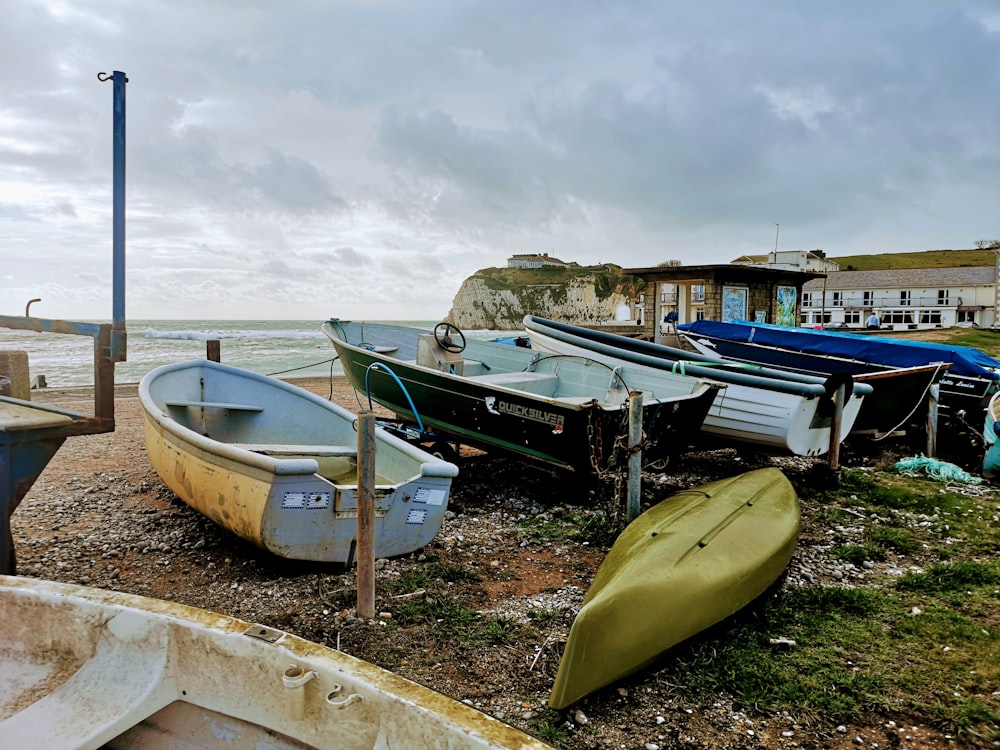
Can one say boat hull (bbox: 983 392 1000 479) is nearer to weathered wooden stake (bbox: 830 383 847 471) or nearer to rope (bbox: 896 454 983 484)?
rope (bbox: 896 454 983 484)

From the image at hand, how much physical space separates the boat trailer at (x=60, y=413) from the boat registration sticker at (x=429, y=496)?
2.30 metres

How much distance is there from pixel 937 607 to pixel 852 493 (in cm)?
336

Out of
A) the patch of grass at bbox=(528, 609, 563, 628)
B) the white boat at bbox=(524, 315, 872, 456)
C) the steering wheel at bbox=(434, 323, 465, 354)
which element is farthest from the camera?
the steering wheel at bbox=(434, 323, 465, 354)

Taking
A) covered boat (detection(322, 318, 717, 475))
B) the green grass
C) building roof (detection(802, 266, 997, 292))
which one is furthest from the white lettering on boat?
building roof (detection(802, 266, 997, 292))

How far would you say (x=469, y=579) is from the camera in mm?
5219

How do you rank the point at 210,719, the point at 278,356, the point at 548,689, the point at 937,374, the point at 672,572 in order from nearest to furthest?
the point at 210,719, the point at 548,689, the point at 672,572, the point at 937,374, the point at 278,356

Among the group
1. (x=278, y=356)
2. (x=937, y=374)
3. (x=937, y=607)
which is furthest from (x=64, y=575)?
(x=278, y=356)

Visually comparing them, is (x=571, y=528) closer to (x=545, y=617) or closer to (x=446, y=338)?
(x=545, y=617)

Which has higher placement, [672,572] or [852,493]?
[672,572]

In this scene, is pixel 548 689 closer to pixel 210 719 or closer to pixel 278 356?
pixel 210 719

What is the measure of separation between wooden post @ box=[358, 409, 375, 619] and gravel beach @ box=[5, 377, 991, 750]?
0.56 feet

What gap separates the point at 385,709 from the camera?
7.03ft

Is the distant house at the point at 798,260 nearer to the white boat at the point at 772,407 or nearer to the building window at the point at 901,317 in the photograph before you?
the building window at the point at 901,317

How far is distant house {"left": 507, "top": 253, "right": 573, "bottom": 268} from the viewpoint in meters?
134
